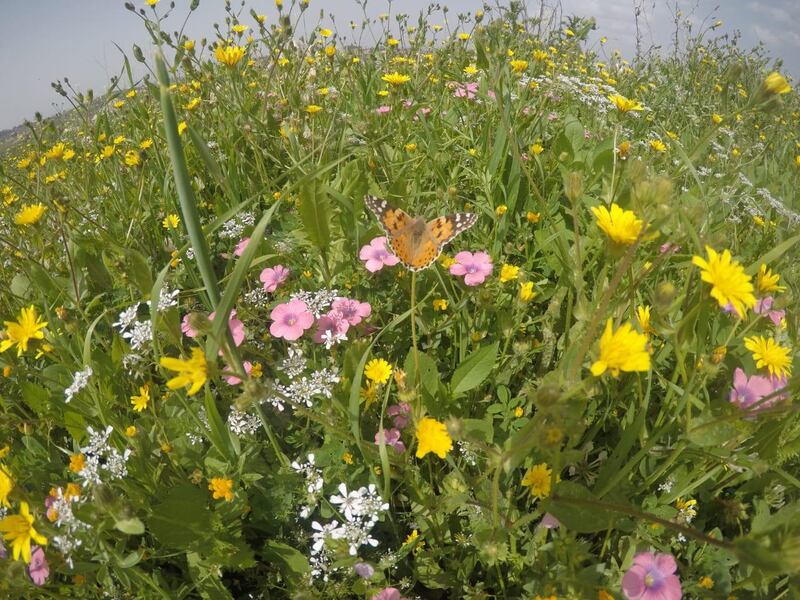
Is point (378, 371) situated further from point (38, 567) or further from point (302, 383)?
point (38, 567)

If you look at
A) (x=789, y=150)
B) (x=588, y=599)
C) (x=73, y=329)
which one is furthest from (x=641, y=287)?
(x=789, y=150)

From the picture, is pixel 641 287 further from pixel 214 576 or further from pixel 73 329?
pixel 73 329

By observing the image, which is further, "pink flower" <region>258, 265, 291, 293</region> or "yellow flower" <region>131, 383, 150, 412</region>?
"pink flower" <region>258, 265, 291, 293</region>

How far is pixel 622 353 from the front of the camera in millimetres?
968

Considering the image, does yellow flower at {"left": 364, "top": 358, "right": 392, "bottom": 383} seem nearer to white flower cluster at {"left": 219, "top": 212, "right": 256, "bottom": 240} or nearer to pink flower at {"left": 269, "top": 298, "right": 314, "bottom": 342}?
pink flower at {"left": 269, "top": 298, "right": 314, "bottom": 342}

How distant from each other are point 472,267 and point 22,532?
5.07 ft

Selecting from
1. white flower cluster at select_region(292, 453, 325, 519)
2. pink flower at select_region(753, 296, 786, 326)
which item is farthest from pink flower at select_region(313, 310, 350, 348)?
pink flower at select_region(753, 296, 786, 326)

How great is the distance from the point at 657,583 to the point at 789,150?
15.0 ft

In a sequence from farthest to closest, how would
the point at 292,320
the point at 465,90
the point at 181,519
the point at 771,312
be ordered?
the point at 465,90 → the point at 292,320 → the point at 771,312 → the point at 181,519

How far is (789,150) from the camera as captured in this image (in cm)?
424

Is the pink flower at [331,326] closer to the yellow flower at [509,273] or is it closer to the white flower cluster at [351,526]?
the white flower cluster at [351,526]

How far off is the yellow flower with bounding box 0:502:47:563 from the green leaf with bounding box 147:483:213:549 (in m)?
0.25

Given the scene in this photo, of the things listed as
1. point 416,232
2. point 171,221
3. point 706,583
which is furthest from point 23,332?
point 706,583

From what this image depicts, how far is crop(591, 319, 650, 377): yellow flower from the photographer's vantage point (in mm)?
945
